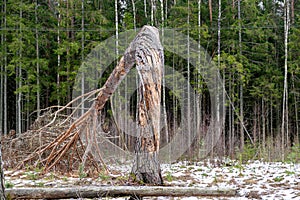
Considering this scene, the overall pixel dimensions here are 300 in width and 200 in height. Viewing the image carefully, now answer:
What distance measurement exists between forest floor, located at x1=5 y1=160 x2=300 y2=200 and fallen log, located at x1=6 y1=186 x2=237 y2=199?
80 cm

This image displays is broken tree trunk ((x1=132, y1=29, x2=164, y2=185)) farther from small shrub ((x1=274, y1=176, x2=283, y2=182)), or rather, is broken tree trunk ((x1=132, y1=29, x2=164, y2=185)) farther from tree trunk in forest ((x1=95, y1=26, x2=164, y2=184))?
small shrub ((x1=274, y1=176, x2=283, y2=182))

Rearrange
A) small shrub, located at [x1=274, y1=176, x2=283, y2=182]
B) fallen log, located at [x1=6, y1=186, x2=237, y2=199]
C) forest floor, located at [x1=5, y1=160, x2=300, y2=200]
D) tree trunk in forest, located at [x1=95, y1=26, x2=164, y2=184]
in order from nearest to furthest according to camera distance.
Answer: fallen log, located at [x1=6, y1=186, x2=237, y2=199] < forest floor, located at [x1=5, y1=160, x2=300, y2=200] < tree trunk in forest, located at [x1=95, y1=26, x2=164, y2=184] < small shrub, located at [x1=274, y1=176, x2=283, y2=182]

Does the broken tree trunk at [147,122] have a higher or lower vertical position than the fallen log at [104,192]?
higher

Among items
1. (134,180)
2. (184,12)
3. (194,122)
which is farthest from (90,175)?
(184,12)

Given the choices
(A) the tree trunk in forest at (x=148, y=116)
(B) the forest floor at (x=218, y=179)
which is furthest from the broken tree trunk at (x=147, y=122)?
(B) the forest floor at (x=218, y=179)

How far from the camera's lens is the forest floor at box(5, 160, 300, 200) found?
4.78 meters

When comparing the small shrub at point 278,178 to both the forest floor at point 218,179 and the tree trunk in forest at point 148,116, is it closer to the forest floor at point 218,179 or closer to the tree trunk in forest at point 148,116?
the forest floor at point 218,179

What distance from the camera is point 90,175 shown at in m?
6.11

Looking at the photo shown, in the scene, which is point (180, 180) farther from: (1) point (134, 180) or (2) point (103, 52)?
(2) point (103, 52)

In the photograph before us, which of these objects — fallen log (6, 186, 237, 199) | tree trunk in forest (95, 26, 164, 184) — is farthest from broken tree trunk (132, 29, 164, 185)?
fallen log (6, 186, 237, 199)

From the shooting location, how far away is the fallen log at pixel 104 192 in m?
3.63

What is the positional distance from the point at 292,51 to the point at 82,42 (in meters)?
7.72

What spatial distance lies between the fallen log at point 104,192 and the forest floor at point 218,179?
797 mm

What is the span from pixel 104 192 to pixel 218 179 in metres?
2.59
